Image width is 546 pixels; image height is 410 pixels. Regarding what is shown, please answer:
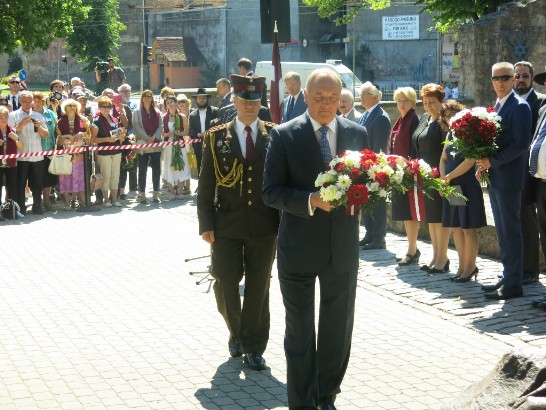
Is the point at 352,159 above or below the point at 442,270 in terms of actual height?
above

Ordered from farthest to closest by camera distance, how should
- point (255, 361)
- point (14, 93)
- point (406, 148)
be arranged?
point (14, 93) → point (406, 148) → point (255, 361)

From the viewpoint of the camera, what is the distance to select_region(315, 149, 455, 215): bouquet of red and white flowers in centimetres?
620

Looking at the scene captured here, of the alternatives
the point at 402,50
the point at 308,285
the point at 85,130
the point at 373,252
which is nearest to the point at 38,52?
the point at 402,50

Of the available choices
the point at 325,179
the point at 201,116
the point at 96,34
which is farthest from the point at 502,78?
the point at 96,34

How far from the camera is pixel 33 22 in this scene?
40.3m

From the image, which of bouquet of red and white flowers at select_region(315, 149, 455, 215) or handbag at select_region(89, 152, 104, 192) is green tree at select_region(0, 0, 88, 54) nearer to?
handbag at select_region(89, 152, 104, 192)

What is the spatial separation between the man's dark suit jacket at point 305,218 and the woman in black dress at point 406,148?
5.71 metres

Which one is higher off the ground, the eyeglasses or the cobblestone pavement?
the eyeglasses

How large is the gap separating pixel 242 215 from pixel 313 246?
1659 millimetres

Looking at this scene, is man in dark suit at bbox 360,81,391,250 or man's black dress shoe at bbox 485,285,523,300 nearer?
man's black dress shoe at bbox 485,285,523,300

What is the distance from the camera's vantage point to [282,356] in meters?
8.56

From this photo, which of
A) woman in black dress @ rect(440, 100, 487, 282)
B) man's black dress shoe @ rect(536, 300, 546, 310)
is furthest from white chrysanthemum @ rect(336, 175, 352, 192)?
woman in black dress @ rect(440, 100, 487, 282)

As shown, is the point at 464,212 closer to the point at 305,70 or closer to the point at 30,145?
the point at 30,145

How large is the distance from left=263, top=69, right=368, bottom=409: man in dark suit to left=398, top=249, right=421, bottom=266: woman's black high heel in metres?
5.60
